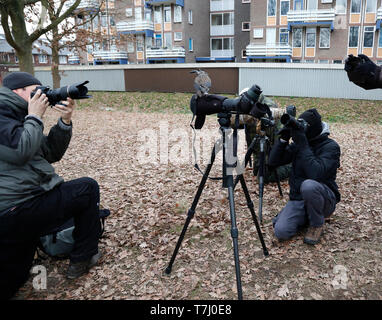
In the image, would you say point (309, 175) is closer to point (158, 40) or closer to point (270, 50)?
point (270, 50)

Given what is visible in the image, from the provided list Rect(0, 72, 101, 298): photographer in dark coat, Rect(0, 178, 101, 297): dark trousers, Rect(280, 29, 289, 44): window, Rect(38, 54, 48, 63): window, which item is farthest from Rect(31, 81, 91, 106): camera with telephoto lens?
Rect(38, 54, 48, 63): window

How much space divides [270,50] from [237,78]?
35.0 ft

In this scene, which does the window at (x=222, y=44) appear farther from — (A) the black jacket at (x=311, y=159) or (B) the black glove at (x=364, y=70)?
(B) the black glove at (x=364, y=70)

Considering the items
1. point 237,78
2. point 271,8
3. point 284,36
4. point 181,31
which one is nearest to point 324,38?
point 284,36

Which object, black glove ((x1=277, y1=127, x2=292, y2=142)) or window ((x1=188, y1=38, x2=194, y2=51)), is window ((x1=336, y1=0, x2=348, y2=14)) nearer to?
window ((x1=188, y1=38, x2=194, y2=51))

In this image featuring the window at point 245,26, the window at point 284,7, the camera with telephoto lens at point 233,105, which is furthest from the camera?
the window at point 245,26

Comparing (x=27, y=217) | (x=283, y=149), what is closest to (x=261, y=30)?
(x=283, y=149)

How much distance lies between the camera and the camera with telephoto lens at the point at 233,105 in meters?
2.50

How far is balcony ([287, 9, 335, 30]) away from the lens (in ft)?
84.4

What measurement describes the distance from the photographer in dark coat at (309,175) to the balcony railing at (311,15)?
26448mm

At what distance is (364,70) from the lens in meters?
2.71

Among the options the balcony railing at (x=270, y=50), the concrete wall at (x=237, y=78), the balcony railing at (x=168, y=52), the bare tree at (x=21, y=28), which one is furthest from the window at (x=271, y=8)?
the bare tree at (x=21, y=28)

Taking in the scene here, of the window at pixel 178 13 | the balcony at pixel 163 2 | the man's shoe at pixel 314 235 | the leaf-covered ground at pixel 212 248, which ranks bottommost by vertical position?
the leaf-covered ground at pixel 212 248
